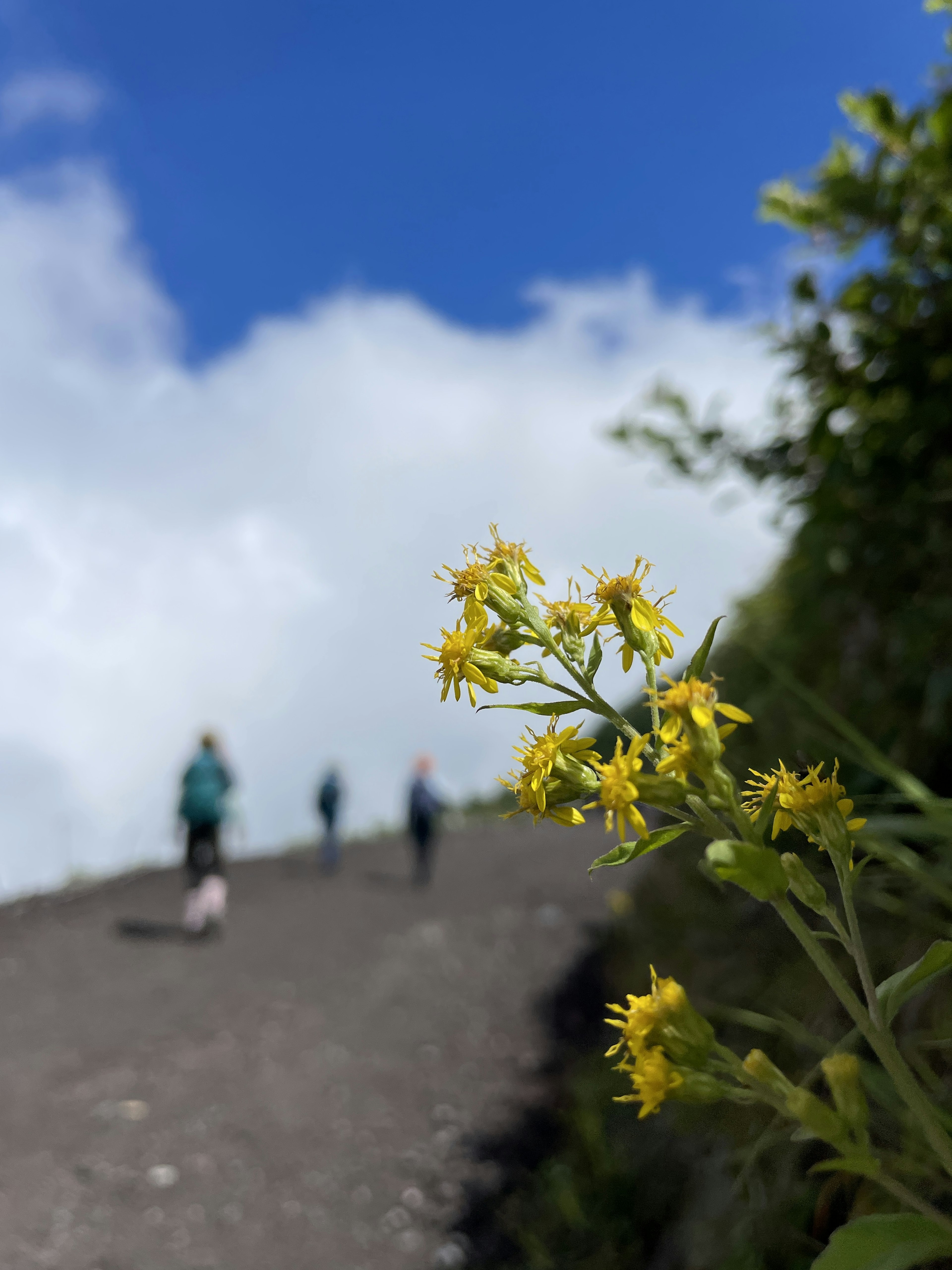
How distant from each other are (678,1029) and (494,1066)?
5243 millimetres

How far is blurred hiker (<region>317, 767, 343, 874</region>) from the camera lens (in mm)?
11430

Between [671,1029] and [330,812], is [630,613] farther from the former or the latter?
[330,812]

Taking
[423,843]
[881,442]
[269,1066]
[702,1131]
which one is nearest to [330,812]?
[423,843]

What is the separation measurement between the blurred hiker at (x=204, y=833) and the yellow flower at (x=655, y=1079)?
26.1ft

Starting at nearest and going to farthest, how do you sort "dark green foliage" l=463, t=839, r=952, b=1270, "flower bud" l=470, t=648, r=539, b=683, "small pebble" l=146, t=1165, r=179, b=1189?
"flower bud" l=470, t=648, r=539, b=683, "dark green foliage" l=463, t=839, r=952, b=1270, "small pebble" l=146, t=1165, r=179, b=1189

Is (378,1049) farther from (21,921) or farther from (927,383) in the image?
(927,383)

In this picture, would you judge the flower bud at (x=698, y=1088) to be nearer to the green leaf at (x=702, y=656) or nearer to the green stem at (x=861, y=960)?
the green stem at (x=861, y=960)

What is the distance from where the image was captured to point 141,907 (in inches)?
369

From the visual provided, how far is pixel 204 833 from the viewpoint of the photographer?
8.58 m

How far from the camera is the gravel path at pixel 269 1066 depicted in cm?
415

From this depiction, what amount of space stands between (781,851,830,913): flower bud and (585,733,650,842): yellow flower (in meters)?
0.18

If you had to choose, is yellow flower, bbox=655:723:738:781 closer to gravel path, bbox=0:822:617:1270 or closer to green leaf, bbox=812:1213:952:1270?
green leaf, bbox=812:1213:952:1270

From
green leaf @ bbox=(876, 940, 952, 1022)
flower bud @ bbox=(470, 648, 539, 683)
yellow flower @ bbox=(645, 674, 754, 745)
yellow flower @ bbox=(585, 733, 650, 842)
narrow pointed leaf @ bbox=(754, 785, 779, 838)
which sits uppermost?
flower bud @ bbox=(470, 648, 539, 683)

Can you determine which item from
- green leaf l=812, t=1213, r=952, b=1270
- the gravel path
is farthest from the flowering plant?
the gravel path
